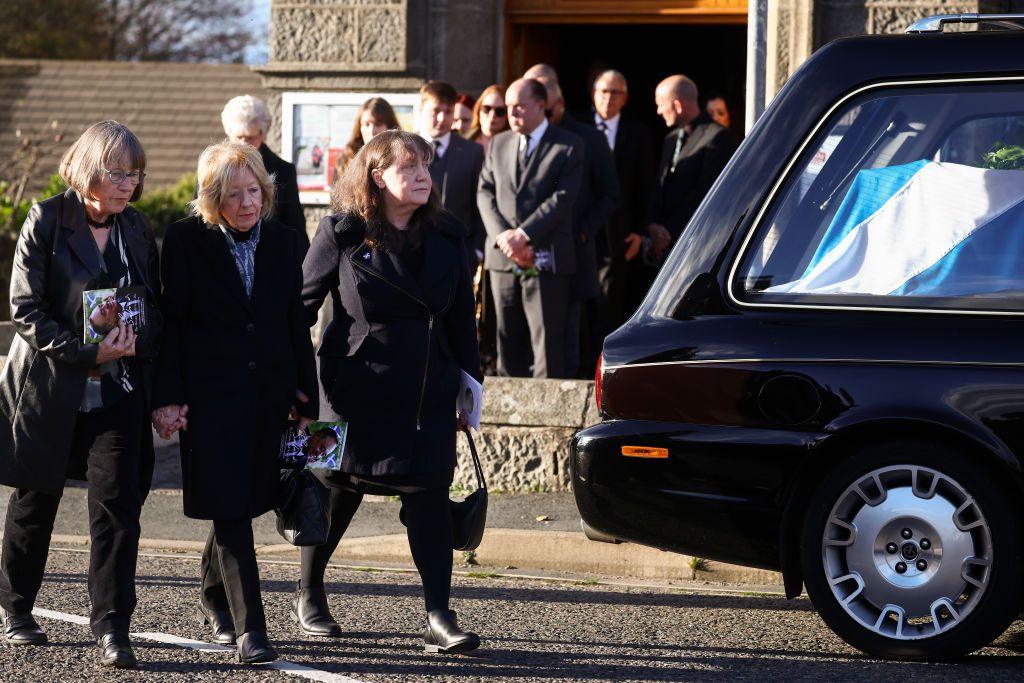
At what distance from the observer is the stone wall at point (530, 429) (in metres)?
8.00

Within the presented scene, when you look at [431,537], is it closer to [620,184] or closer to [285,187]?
[285,187]

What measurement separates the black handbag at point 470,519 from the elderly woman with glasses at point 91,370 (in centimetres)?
102

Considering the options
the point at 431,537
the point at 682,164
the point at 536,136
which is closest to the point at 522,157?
the point at 536,136

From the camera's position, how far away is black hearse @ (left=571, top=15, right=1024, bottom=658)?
5184mm

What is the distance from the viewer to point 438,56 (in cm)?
1148

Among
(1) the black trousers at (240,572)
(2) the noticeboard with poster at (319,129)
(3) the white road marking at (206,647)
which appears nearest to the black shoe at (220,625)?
(3) the white road marking at (206,647)

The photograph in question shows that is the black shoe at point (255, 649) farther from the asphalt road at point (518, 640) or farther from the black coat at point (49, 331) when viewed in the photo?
the black coat at point (49, 331)

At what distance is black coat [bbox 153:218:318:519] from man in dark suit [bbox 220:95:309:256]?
2.51 metres

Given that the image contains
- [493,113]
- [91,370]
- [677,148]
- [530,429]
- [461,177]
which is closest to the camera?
[91,370]

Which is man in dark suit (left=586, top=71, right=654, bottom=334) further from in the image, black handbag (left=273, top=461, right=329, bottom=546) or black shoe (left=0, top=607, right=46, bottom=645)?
black shoe (left=0, top=607, right=46, bottom=645)

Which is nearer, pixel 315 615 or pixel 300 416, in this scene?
pixel 300 416

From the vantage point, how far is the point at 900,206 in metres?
5.46

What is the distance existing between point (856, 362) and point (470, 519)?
1.33 metres

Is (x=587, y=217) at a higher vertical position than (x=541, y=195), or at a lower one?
lower
